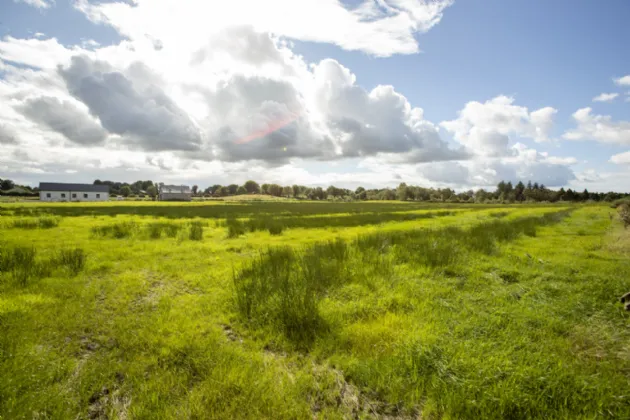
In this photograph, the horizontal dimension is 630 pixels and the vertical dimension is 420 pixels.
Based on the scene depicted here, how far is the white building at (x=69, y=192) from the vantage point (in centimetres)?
10994

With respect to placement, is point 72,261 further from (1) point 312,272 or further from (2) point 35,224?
(2) point 35,224

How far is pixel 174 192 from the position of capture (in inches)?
5482

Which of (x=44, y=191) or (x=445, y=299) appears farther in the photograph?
(x=44, y=191)

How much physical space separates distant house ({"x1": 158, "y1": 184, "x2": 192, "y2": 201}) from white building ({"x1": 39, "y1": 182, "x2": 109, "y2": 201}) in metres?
23.4

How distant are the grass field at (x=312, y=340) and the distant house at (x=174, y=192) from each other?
138 m

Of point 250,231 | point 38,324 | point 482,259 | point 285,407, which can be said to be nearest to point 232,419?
point 285,407

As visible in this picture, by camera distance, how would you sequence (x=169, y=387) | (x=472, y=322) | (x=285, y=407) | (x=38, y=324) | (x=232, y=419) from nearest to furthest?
(x=232, y=419) < (x=285, y=407) < (x=169, y=387) < (x=38, y=324) < (x=472, y=322)

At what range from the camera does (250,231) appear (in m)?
22.1

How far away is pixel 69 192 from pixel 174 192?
39797mm

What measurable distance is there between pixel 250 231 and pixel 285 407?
18806mm

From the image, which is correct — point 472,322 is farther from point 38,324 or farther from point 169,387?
point 38,324

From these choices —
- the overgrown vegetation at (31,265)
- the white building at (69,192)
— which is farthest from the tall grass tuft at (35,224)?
the white building at (69,192)

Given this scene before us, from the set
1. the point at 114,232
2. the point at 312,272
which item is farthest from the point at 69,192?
the point at 312,272

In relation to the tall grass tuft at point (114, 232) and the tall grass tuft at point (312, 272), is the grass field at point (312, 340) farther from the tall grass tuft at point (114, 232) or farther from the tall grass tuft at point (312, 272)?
the tall grass tuft at point (114, 232)
